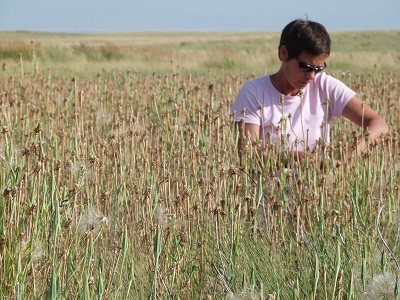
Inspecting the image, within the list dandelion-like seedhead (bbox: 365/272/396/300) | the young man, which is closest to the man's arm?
the young man

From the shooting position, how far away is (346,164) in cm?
345

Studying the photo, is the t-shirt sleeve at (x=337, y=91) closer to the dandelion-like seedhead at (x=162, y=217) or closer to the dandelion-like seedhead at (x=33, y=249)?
the dandelion-like seedhead at (x=162, y=217)

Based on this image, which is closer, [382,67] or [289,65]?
[289,65]

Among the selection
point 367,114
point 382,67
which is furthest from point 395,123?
point 382,67

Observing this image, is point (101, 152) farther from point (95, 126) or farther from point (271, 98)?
point (95, 126)

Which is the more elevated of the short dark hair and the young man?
the short dark hair

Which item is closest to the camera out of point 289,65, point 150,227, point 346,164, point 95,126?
point 150,227

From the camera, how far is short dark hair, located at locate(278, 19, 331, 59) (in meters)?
3.78

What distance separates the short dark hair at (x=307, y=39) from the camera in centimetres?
378

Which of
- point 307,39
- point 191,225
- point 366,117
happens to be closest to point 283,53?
point 307,39

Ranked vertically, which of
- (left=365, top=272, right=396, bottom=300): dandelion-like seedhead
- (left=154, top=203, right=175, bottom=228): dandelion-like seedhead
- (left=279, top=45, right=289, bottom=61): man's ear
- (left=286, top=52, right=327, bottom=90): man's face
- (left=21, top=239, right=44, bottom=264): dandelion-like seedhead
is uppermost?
(left=279, top=45, right=289, bottom=61): man's ear

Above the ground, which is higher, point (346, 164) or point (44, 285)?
point (346, 164)

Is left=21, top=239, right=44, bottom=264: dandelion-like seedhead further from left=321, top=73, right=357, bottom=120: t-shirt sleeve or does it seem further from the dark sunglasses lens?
left=321, top=73, right=357, bottom=120: t-shirt sleeve

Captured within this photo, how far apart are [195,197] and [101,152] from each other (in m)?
0.71
